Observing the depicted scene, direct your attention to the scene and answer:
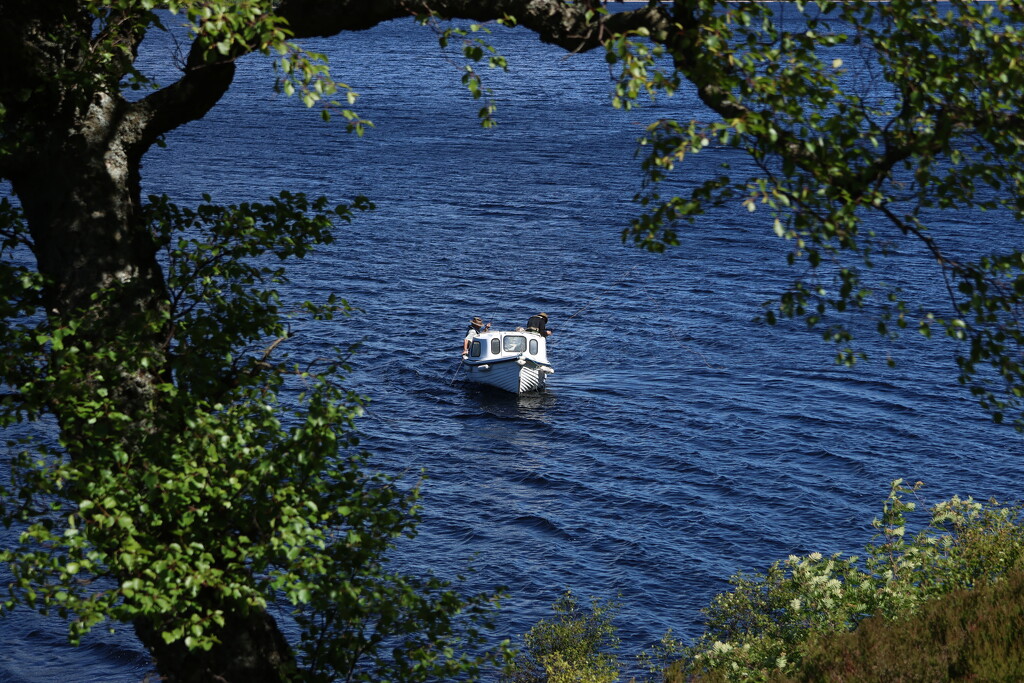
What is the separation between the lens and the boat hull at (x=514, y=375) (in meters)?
50.7

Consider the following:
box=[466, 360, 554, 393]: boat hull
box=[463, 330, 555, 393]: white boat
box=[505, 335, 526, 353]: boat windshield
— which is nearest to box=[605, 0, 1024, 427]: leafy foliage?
box=[466, 360, 554, 393]: boat hull

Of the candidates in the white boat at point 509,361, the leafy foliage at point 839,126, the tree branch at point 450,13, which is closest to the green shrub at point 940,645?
the leafy foliage at point 839,126

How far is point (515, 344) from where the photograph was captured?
51.9m

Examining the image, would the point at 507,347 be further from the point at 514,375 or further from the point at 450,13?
the point at 450,13

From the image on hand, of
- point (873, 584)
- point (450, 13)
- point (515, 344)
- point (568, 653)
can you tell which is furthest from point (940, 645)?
point (515, 344)

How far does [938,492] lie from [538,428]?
681 inches

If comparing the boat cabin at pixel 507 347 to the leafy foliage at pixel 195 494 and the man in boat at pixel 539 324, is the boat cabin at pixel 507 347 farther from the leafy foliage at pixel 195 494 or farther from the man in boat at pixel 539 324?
the leafy foliage at pixel 195 494

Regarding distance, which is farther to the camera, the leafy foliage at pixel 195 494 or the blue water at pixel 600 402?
the blue water at pixel 600 402

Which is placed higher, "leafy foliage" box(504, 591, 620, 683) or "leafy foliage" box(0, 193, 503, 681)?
"leafy foliage" box(0, 193, 503, 681)

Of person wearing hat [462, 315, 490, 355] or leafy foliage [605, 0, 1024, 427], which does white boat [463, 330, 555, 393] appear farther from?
leafy foliage [605, 0, 1024, 427]

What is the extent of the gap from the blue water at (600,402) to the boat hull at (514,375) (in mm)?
911

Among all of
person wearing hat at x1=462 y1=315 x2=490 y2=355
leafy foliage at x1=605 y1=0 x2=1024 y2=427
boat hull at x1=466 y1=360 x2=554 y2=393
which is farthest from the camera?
person wearing hat at x1=462 y1=315 x2=490 y2=355

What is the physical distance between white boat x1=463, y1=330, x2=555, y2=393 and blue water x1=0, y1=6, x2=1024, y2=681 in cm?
101

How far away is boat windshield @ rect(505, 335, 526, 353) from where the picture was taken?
51.7 metres
